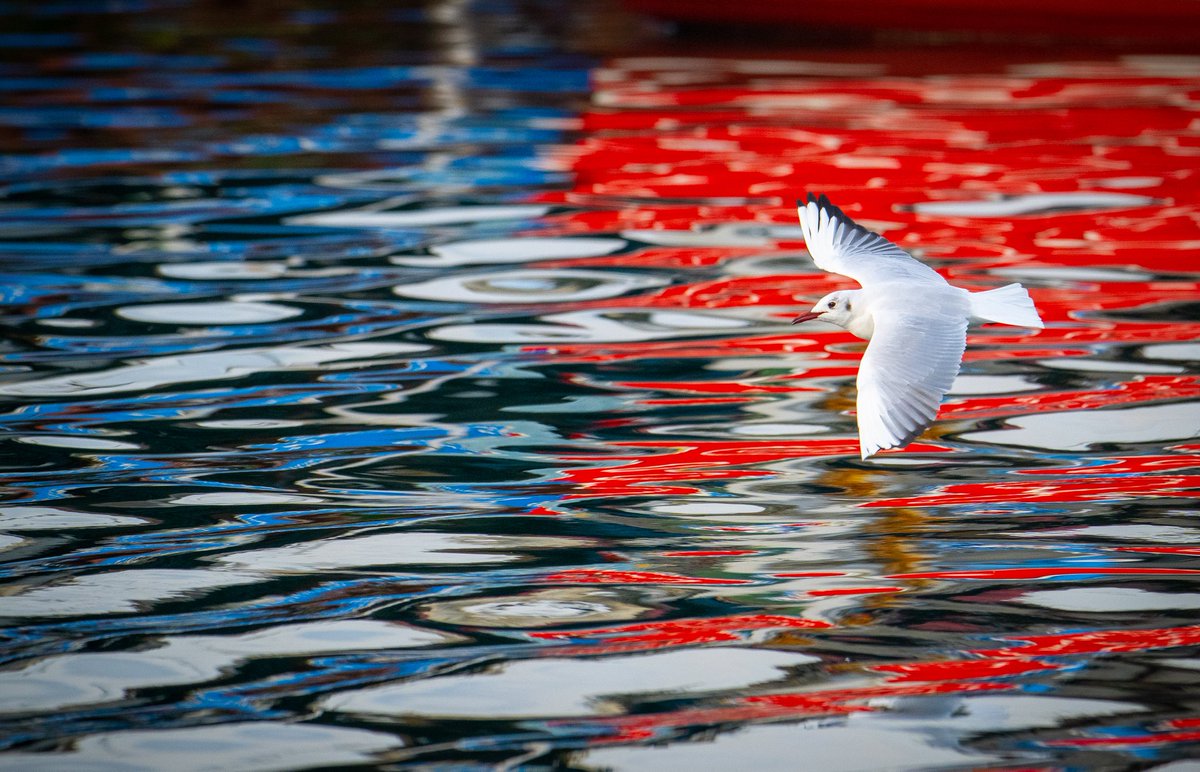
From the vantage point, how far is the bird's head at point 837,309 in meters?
4.02

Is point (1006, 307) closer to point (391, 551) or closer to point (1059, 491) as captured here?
point (1059, 491)

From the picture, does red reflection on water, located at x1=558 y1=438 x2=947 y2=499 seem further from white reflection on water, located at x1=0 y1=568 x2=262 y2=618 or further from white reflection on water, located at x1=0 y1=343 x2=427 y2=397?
white reflection on water, located at x1=0 y1=343 x2=427 y2=397

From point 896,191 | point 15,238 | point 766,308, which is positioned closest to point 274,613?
point 766,308

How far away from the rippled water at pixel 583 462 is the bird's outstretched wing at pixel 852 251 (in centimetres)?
44

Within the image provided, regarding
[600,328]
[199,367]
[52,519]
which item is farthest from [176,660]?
[600,328]

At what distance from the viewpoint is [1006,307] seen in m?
3.77

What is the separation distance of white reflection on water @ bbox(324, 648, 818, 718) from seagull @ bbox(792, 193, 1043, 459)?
22.3 inches

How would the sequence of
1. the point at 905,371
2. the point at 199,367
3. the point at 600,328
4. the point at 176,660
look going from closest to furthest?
1. the point at 176,660
2. the point at 905,371
3. the point at 199,367
4. the point at 600,328

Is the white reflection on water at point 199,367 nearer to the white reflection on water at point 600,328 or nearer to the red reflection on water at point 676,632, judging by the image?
the white reflection on water at point 600,328

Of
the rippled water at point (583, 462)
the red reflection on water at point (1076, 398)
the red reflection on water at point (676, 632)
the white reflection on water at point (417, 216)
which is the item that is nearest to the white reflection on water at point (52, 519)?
the rippled water at point (583, 462)

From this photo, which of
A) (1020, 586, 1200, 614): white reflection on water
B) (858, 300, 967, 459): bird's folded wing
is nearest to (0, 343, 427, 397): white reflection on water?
(858, 300, 967, 459): bird's folded wing

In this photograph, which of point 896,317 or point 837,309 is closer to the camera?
point 896,317

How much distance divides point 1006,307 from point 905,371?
18.7 inches

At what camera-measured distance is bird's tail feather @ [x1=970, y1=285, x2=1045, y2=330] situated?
12.2ft
